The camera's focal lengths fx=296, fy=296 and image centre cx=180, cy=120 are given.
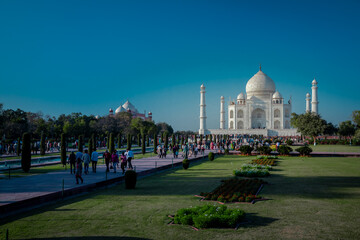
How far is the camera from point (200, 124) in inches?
2199

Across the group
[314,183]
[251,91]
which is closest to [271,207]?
[314,183]

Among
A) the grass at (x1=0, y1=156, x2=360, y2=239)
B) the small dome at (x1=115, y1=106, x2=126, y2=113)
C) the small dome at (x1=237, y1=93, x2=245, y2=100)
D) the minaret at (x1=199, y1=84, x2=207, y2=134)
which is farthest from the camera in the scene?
the small dome at (x1=115, y1=106, x2=126, y2=113)

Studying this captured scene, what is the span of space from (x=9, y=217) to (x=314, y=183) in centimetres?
837

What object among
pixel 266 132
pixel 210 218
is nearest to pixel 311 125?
pixel 266 132

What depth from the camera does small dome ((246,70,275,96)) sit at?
61375 mm

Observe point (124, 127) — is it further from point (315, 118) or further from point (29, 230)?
point (29, 230)

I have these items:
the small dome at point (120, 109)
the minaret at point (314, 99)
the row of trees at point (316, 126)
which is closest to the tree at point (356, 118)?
the row of trees at point (316, 126)

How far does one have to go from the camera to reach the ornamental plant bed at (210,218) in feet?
16.6

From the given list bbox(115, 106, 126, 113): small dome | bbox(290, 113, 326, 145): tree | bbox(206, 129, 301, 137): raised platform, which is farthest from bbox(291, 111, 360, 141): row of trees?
bbox(115, 106, 126, 113): small dome

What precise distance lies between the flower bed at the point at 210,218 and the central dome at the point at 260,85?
58.7 metres

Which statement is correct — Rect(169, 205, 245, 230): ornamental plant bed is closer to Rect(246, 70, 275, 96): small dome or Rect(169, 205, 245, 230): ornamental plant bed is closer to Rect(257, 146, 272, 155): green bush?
Rect(257, 146, 272, 155): green bush

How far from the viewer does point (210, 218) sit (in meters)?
5.08

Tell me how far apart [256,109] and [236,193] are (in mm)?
55232

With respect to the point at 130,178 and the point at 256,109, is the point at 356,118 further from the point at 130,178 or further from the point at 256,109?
the point at 130,178
